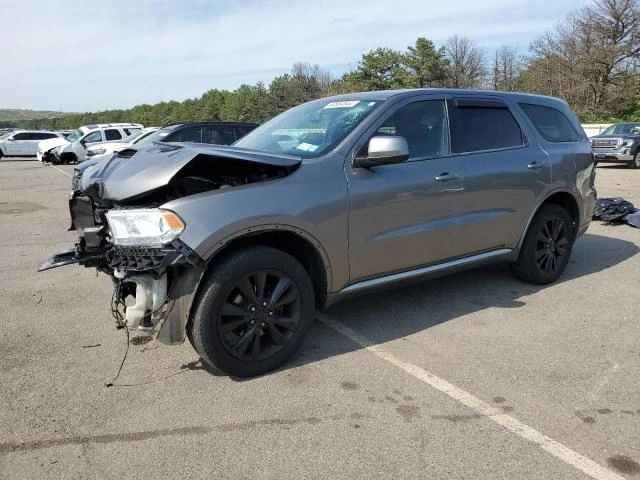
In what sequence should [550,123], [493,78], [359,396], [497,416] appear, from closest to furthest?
[497,416] < [359,396] < [550,123] < [493,78]

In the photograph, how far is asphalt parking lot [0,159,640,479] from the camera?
265 cm

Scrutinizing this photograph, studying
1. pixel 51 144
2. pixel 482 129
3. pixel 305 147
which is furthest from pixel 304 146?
pixel 51 144

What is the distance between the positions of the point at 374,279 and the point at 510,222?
5.50 ft

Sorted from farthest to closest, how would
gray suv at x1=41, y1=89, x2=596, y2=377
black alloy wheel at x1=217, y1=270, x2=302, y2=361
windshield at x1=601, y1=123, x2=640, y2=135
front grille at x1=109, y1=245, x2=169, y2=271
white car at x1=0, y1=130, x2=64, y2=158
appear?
white car at x1=0, y1=130, x2=64, y2=158
windshield at x1=601, y1=123, x2=640, y2=135
black alloy wheel at x1=217, y1=270, x2=302, y2=361
gray suv at x1=41, y1=89, x2=596, y2=377
front grille at x1=109, y1=245, x2=169, y2=271

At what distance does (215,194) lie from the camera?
324cm

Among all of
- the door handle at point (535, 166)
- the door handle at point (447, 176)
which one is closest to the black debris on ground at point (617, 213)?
the door handle at point (535, 166)

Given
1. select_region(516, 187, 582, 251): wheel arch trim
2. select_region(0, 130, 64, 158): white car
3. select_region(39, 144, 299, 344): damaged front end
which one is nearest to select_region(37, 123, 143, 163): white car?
select_region(0, 130, 64, 158): white car

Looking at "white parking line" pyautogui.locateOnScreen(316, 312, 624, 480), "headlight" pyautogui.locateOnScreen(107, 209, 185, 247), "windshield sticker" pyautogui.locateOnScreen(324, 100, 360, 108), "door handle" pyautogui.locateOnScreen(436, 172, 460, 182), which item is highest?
"windshield sticker" pyautogui.locateOnScreen(324, 100, 360, 108)

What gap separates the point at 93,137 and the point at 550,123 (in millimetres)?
23468

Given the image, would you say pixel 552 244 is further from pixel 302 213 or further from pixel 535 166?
pixel 302 213

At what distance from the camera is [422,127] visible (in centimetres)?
436

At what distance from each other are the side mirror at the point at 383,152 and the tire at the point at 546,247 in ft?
6.99

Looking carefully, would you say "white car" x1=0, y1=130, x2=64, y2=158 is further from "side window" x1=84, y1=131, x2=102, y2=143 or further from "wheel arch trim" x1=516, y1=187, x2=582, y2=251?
"wheel arch trim" x1=516, y1=187, x2=582, y2=251

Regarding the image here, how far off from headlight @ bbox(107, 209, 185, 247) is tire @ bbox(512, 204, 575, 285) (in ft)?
11.6
